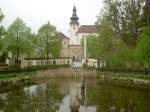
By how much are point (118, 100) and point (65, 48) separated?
10062cm

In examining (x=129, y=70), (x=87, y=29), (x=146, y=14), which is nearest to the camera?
(x=146, y=14)

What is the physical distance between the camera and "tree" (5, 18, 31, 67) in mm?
58906

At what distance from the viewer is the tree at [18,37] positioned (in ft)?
193

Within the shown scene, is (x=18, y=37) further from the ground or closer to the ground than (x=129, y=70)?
further from the ground

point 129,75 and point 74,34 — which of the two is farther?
point 74,34

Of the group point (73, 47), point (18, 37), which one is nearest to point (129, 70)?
point (18, 37)

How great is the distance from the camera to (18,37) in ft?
196

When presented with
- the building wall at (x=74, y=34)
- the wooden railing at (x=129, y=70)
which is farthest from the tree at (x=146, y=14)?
the building wall at (x=74, y=34)

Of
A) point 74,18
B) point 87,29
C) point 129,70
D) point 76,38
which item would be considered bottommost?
point 129,70

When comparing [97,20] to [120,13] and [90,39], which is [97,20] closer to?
[120,13]

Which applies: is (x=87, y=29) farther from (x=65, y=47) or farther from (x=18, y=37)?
(x=18, y=37)

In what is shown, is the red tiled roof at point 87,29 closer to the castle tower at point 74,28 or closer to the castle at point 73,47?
the castle at point 73,47

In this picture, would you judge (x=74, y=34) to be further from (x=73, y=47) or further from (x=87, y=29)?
(x=73, y=47)

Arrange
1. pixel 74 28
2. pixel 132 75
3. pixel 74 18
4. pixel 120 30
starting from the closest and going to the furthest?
pixel 132 75 < pixel 120 30 < pixel 74 18 < pixel 74 28
